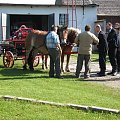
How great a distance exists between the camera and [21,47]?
17.4 metres

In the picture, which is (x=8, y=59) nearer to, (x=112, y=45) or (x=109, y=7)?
(x=112, y=45)

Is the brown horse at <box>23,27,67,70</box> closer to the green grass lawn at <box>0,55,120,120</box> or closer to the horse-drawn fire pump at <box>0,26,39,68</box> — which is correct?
the green grass lawn at <box>0,55,120,120</box>

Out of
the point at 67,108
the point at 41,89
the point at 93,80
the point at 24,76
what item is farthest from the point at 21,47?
the point at 67,108

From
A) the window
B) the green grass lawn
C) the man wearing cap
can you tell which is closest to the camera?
the green grass lawn

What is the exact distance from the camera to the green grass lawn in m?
7.66

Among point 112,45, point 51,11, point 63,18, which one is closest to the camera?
point 112,45

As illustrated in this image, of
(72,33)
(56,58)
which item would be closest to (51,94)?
(56,58)

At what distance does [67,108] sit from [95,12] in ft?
77.5

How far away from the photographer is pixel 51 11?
3036 cm

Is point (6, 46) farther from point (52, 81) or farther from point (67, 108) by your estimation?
point (67, 108)

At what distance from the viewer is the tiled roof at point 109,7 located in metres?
34.3

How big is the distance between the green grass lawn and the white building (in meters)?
15.2

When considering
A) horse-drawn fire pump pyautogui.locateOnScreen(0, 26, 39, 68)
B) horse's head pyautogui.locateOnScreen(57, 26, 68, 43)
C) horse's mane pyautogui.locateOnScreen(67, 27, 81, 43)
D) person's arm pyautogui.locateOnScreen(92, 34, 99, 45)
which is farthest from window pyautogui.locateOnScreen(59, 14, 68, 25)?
→ person's arm pyautogui.locateOnScreen(92, 34, 99, 45)

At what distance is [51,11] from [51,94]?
21096 mm
